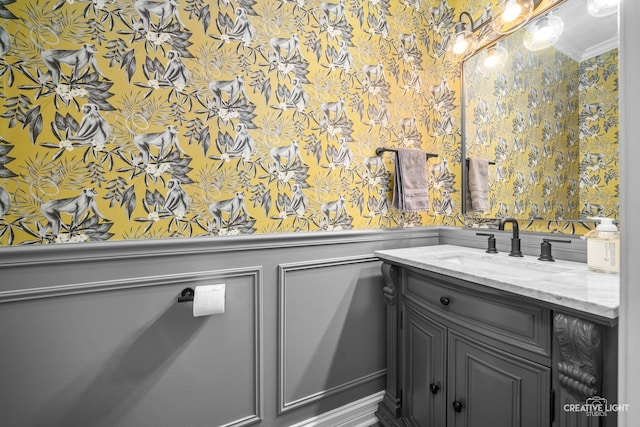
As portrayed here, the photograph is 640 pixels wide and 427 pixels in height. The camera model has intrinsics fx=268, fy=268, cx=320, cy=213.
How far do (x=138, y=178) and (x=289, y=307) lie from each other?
837 mm

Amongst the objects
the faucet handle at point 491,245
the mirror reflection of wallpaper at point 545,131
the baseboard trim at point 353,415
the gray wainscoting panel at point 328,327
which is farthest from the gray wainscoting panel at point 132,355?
the mirror reflection of wallpaper at point 545,131

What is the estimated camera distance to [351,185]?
56.6 inches

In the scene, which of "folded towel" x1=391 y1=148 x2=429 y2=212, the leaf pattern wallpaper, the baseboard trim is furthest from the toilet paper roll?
"folded towel" x1=391 y1=148 x2=429 y2=212

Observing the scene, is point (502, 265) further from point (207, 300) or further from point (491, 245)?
point (207, 300)

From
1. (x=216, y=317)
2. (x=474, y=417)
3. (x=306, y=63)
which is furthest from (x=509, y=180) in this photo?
(x=216, y=317)

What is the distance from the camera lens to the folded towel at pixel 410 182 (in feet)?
4.93

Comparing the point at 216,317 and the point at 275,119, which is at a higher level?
the point at 275,119

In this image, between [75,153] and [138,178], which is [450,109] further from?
[75,153]

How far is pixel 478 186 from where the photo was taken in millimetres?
1533

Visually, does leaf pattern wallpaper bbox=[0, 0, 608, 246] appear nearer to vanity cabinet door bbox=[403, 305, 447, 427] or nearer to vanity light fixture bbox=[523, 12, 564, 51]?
vanity light fixture bbox=[523, 12, 564, 51]

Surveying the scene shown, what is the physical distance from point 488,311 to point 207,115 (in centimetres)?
128

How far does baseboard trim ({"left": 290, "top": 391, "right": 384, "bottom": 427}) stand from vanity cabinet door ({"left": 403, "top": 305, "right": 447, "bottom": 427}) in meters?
0.22

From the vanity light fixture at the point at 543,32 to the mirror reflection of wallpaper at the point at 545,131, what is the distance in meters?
0.03

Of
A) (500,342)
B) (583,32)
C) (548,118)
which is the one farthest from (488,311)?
(583,32)
